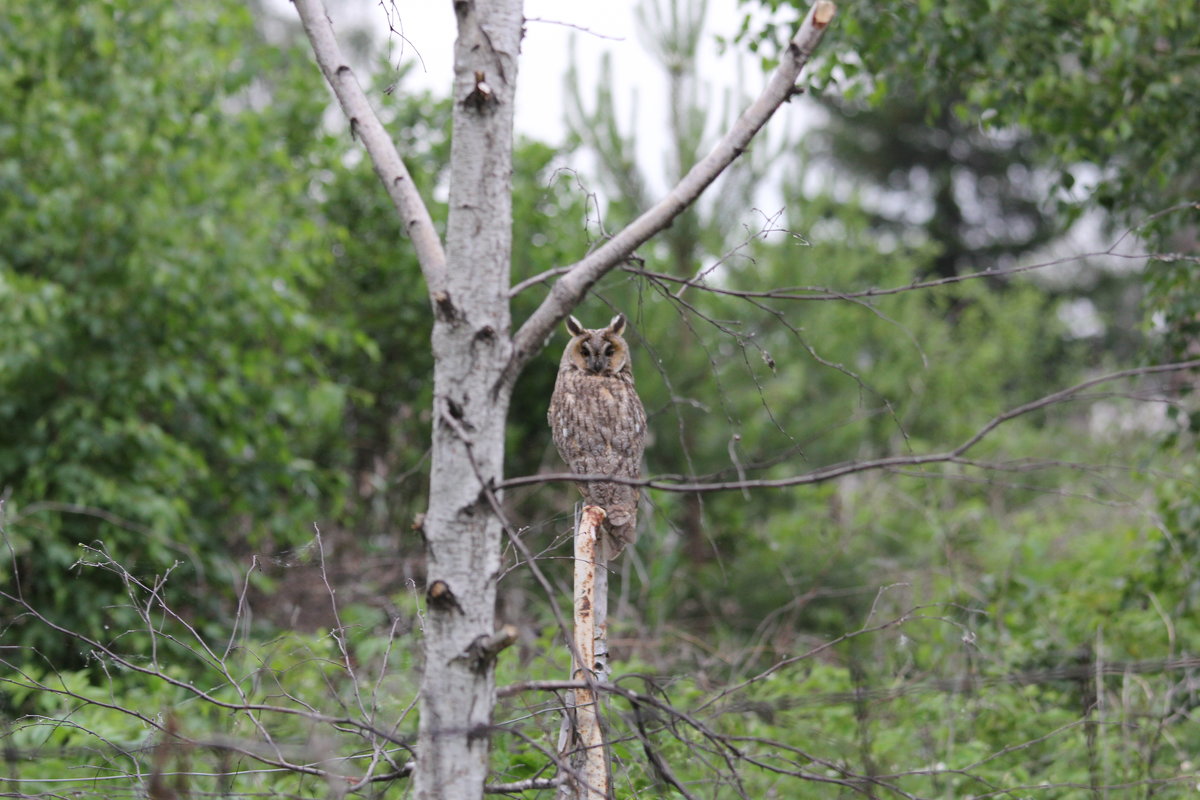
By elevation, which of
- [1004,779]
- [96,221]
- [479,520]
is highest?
[96,221]

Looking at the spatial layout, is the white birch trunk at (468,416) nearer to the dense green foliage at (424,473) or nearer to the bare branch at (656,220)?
the bare branch at (656,220)

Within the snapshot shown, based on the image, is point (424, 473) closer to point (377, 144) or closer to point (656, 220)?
point (377, 144)

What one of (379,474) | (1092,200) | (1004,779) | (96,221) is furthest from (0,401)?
(1092,200)

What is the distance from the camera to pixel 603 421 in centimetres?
302

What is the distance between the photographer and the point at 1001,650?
5074mm

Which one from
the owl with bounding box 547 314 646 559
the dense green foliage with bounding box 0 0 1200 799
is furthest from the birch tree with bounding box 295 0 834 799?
the owl with bounding box 547 314 646 559

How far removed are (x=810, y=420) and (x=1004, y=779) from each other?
186 inches

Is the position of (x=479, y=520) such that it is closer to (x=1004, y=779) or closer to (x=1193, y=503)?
(x=1004, y=779)

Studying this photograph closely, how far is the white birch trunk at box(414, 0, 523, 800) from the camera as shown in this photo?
1.78m

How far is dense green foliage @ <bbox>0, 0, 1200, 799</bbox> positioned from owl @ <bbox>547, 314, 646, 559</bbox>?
0.18m

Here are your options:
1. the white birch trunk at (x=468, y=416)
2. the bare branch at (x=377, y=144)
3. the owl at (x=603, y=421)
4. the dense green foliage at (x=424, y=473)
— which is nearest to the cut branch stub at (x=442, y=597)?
the white birch trunk at (x=468, y=416)

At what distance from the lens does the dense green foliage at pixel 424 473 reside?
10.2 ft

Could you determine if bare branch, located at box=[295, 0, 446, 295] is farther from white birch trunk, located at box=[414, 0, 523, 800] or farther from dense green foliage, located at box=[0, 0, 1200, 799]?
dense green foliage, located at box=[0, 0, 1200, 799]

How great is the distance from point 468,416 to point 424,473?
5781 mm
